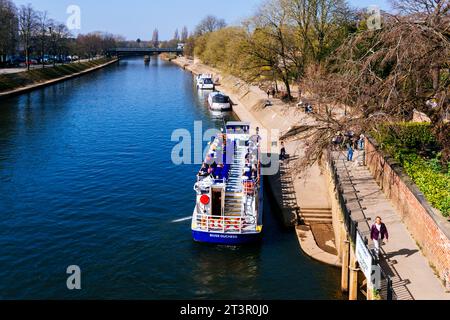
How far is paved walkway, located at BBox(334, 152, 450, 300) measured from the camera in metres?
15.2

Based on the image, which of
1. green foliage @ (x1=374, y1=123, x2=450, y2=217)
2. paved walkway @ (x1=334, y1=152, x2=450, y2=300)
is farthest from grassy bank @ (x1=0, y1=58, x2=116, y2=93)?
green foliage @ (x1=374, y1=123, x2=450, y2=217)

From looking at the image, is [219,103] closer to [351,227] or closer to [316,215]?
[316,215]

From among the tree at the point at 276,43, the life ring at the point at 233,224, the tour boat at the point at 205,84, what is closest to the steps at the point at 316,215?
the life ring at the point at 233,224

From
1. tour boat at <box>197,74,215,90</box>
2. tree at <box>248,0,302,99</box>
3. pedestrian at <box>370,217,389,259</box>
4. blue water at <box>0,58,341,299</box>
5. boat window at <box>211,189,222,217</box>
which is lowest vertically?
blue water at <box>0,58,341,299</box>

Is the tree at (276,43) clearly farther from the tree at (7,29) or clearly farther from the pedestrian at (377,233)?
the tree at (7,29)

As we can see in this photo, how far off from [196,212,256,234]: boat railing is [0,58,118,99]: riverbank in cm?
5421

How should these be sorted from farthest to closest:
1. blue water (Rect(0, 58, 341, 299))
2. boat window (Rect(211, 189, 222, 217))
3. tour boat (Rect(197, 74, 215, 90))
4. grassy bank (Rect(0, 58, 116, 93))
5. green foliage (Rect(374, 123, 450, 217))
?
tour boat (Rect(197, 74, 215, 90)), grassy bank (Rect(0, 58, 116, 93)), boat window (Rect(211, 189, 222, 217)), blue water (Rect(0, 58, 341, 299)), green foliage (Rect(374, 123, 450, 217))

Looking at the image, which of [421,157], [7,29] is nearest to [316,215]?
[421,157]

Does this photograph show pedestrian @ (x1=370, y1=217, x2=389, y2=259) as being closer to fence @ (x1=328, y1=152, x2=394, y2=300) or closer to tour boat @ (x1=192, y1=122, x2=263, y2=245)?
fence @ (x1=328, y1=152, x2=394, y2=300)

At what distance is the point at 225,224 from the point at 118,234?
5.46 metres

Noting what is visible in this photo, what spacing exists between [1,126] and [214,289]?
125 ft

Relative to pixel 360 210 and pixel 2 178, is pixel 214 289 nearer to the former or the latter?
pixel 360 210

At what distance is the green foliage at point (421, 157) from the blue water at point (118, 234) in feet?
16.9

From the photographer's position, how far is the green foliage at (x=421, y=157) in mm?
18047
